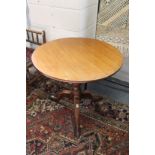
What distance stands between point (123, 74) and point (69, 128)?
3.19ft

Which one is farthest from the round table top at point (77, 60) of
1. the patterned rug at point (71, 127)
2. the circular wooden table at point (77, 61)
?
the patterned rug at point (71, 127)

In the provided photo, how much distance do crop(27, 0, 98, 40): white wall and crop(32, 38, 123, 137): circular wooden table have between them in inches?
11.4

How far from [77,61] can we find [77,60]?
0.02m

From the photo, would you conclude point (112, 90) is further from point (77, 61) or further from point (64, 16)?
point (64, 16)

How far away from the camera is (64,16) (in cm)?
226

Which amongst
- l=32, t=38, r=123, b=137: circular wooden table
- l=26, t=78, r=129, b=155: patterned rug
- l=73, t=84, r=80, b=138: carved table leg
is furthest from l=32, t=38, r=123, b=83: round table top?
l=26, t=78, r=129, b=155: patterned rug

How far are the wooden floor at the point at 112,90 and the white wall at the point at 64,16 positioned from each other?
2.07 feet

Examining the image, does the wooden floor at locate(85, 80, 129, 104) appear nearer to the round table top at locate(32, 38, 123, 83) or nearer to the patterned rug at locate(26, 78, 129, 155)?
the patterned rug at locate(26, 78, 129, 155)

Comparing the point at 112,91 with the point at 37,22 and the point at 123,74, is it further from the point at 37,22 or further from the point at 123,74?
the point at 37,22

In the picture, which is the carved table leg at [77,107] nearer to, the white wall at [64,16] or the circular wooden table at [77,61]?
the circular wooden table at [77,61]

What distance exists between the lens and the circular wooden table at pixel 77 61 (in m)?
1.47

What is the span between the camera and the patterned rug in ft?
5.62

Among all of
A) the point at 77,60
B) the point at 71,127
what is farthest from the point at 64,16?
the point at 71,127
